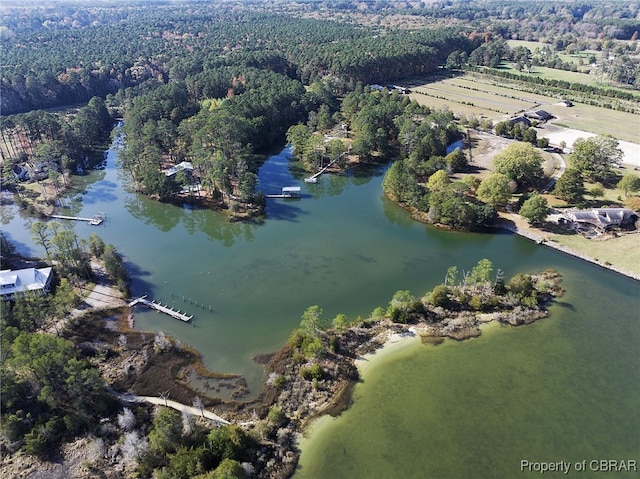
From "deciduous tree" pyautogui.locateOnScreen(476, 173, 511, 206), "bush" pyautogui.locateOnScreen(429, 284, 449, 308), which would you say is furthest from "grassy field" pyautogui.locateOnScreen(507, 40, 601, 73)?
"bush" pyautogui.locateOnScreen(429, 284, 449, 308)

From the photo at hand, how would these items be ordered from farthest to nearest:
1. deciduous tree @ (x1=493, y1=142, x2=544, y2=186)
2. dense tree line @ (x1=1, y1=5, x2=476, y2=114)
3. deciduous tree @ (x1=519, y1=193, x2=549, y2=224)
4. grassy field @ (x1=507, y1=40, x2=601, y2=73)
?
grassy field @ (x1=507, y1=40, x2=601, y2=73) < dense tree line @ (x1=1, y1=5, x2=476, y2=114) < deciduous tree @ (x1=493, y1=142, x2=544, y2=186) < deciduous tree @ (x1=519, y1=193, x2=549, y2=224)

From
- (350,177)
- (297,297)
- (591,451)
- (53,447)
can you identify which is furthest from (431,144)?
(53,447)

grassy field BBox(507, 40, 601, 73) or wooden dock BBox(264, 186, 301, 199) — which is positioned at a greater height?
grassy field BBox(507, 40, 601, 73)

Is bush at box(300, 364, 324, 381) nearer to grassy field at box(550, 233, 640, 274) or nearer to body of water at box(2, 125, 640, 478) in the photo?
body of water at box(2, 125, 640, 478)

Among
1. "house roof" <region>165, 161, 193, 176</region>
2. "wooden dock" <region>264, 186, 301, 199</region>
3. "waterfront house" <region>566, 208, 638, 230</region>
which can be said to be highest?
"house roof" <region>165, 161, 193, 176</region>

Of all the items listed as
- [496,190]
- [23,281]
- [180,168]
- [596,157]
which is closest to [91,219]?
[180,168]

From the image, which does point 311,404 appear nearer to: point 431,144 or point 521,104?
point 431,144

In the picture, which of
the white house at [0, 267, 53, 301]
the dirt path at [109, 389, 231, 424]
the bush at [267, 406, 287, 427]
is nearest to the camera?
the bush at [267, 406, 287, 427]
